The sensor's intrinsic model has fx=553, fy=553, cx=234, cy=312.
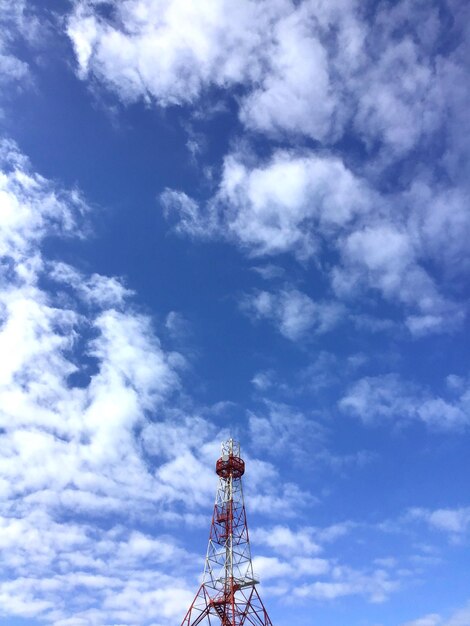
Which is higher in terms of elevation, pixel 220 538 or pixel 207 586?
pixel 220 538

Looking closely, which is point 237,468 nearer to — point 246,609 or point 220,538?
point 220,538

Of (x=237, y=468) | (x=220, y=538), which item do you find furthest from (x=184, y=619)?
(x=237, y=468)

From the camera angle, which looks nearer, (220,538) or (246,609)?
(246,609)

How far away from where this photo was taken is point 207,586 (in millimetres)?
86875

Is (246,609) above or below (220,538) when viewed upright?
below

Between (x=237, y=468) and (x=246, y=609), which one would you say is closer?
(x=246, y=609)

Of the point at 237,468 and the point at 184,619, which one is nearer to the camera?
the point at 184,619

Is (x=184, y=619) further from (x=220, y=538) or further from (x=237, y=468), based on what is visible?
(x=237, y=468)

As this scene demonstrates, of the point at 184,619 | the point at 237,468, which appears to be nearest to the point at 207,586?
the point at 184,619

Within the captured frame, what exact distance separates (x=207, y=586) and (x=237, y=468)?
18673mm

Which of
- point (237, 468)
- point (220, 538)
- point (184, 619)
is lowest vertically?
point (184, 619)

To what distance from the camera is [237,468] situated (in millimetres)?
94375

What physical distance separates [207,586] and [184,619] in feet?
19.4

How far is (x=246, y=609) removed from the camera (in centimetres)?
8456
